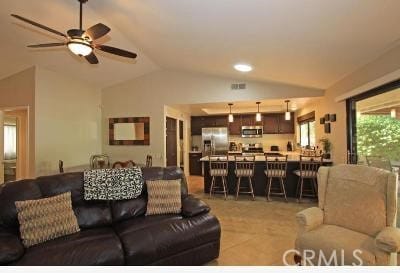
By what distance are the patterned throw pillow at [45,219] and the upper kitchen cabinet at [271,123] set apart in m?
6.82

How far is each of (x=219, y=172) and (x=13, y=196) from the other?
3559 mm

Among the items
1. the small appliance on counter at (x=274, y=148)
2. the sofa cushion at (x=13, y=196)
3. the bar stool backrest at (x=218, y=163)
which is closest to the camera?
the sofa cushion at (x=13, y=196)

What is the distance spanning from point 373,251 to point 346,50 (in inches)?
89.8

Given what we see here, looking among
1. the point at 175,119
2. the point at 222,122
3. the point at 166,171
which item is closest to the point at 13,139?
the point at 175,119

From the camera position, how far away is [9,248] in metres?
1.78

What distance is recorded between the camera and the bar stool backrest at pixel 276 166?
484cm

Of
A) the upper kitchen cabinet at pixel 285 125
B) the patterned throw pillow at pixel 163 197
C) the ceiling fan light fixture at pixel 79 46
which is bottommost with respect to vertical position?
the patterned throw pillow at pixel 163 197

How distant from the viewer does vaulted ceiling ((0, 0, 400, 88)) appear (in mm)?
2260

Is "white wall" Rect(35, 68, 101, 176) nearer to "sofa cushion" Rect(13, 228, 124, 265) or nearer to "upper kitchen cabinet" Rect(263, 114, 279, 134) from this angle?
"sofa cushion" Rect(13, 228, 124, 265)

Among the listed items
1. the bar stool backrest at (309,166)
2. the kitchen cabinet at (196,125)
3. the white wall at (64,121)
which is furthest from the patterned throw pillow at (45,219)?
the kitchen cabinet at (196,125)

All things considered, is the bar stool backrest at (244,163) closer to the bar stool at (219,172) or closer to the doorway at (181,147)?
the bar stool at (219,172)

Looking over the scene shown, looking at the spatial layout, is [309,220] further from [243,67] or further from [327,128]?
[327,128]

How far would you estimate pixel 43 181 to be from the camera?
8.16ft
